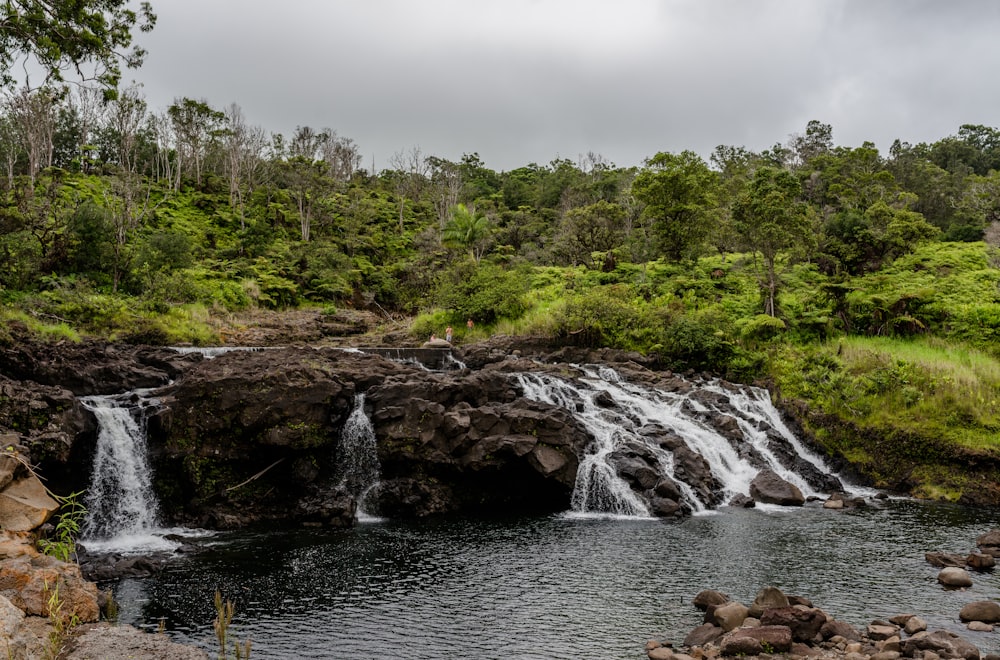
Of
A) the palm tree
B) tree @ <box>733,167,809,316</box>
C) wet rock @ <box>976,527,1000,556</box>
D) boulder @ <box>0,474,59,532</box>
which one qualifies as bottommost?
wet rock @ <box>976,527,1000,556</box>

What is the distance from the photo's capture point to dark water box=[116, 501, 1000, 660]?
1183 centimetres

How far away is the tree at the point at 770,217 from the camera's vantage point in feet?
111

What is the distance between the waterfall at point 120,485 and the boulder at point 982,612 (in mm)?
18574

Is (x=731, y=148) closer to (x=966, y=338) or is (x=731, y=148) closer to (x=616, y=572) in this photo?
(x=966, y=338)

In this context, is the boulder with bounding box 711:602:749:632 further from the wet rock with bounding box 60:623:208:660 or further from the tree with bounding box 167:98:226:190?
the tree with bounding box 167:98:226:190

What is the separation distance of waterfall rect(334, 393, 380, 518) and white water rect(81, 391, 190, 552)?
16.3ft

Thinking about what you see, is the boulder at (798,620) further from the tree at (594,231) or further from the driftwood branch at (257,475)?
the tree at (594,231)

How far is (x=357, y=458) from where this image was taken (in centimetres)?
2144

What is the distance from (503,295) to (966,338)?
2336 centimetres

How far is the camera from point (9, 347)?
2083cm

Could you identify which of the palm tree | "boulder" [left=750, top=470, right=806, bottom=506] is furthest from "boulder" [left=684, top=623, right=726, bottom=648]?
the palm tree

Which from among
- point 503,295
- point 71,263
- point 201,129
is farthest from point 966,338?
point 201,129

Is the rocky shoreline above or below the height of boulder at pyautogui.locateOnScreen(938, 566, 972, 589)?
below

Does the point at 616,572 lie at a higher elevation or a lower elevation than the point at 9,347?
lower
